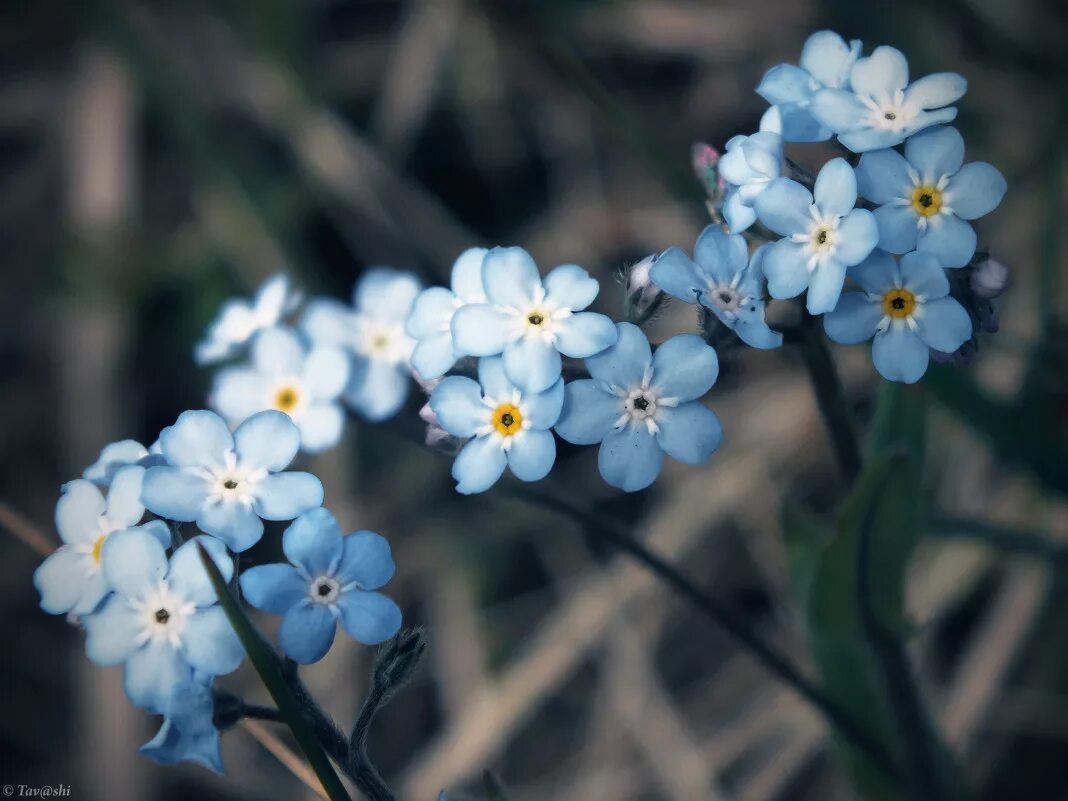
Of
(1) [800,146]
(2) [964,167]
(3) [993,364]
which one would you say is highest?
(2) [964,167]

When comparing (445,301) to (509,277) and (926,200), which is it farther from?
(926,200)

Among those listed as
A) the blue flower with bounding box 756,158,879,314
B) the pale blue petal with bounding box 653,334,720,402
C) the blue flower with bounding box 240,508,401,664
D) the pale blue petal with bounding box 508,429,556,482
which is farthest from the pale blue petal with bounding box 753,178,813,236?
the blue flower with bounding box 240,508,401,664

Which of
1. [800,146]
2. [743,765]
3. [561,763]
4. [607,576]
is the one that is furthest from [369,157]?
[743,765]

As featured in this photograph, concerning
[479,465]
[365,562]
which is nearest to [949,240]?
A: [479,465]

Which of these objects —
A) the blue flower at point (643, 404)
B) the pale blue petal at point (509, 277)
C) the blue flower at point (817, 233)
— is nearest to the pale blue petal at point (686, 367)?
the blue flower at point (643, 404)

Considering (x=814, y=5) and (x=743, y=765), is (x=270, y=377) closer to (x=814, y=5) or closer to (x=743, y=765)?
(x=743, y=765)

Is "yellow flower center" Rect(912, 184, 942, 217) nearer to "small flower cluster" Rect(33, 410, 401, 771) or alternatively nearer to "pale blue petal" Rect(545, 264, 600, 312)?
"pale blue petal" Rect(545, 264, 600, 312)

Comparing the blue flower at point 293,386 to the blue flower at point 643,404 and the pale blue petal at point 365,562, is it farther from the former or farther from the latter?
the blue flower at point 643,404
